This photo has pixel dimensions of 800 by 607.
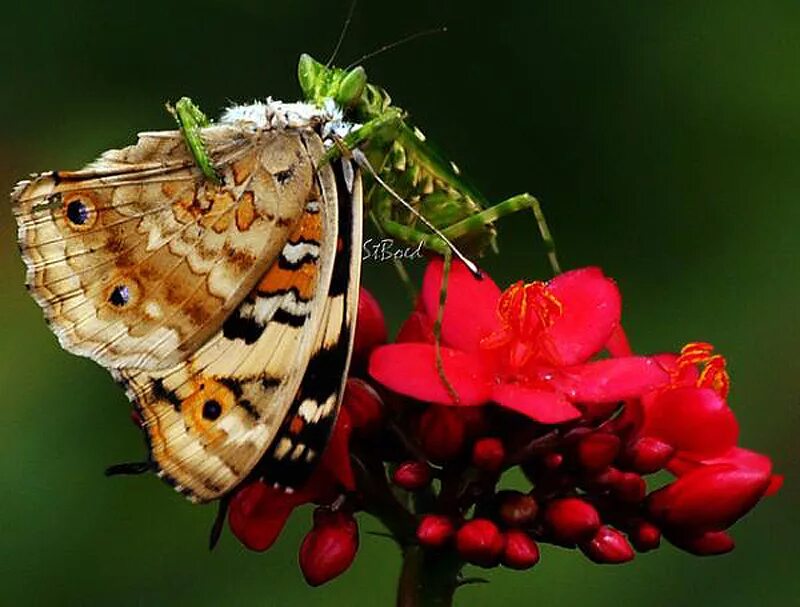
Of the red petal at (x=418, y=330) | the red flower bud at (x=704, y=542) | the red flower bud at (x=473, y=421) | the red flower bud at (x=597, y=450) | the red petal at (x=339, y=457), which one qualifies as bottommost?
the red flower bud at (x=704, y=542)

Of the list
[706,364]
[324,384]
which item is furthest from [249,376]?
[706,364]

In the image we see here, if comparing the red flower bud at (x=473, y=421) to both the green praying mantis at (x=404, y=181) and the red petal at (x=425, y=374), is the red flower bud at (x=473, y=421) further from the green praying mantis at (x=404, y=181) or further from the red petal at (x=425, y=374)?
the green praying mantis at (x=404, y=181)

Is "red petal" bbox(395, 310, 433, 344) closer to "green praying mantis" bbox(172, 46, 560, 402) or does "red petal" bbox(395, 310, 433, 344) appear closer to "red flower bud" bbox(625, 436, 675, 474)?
"green praying mantis" bbox(172, 46, 560, 402)

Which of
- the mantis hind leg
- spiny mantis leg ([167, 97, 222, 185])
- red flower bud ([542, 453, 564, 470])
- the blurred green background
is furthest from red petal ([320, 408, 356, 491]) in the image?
the blurred green background

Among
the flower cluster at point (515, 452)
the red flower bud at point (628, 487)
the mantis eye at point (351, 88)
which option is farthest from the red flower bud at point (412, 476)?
the mantis eye at point (351, 88)

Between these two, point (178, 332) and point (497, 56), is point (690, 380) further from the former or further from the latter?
point (497, 56)

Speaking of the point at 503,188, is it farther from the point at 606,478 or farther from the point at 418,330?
the point at 606,478

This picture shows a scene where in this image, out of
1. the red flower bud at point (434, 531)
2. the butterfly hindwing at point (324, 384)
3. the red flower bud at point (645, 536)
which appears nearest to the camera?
the butterfly hindwing at point (324, 384)
